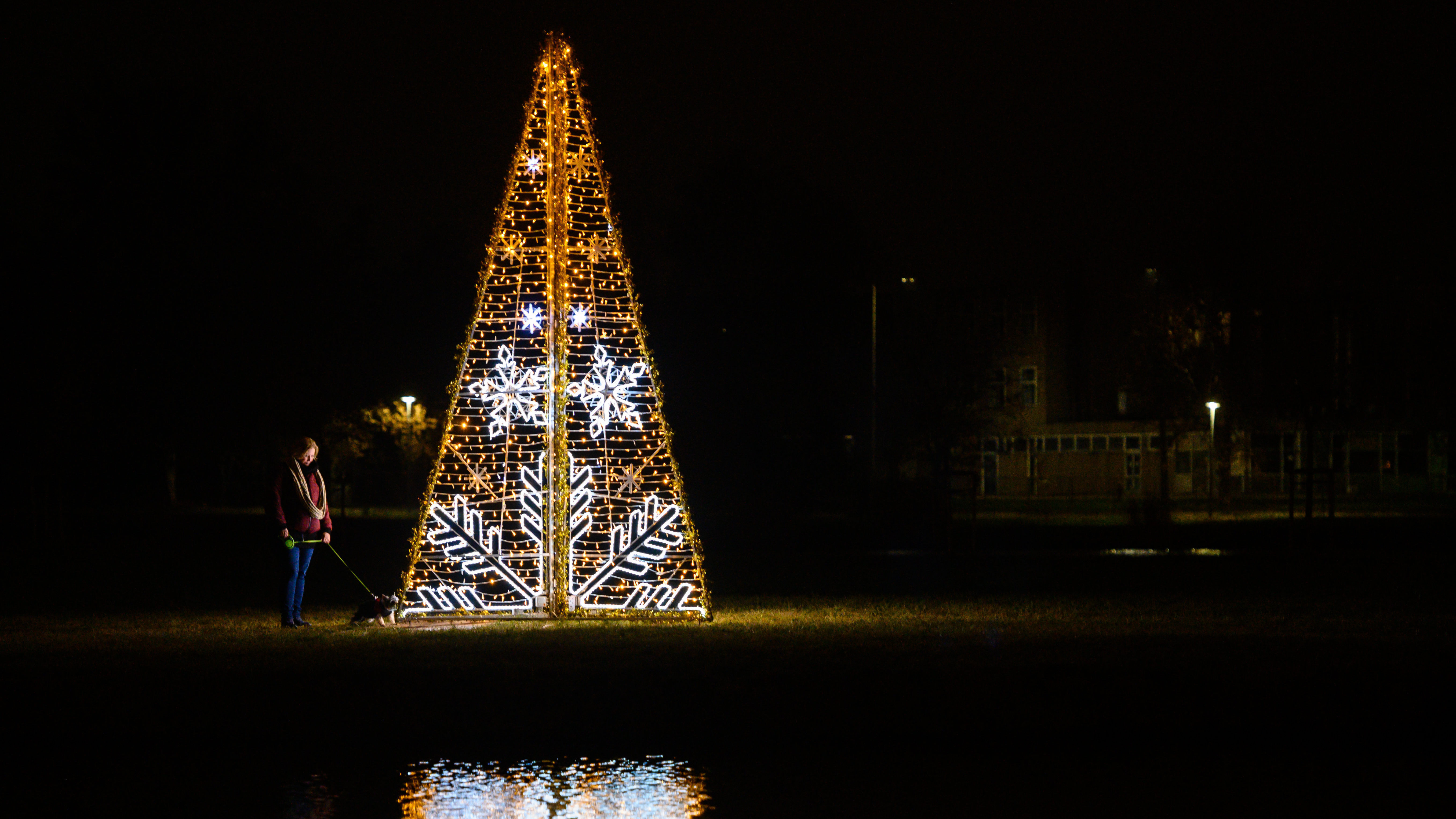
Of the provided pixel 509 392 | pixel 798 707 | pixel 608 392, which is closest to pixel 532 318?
pixel 509 392

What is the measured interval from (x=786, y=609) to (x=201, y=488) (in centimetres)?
5373

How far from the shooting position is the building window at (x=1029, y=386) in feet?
234

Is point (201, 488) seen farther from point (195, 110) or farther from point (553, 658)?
point (553, 658)

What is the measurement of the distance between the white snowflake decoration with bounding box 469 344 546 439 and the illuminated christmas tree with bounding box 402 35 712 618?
0.01 m

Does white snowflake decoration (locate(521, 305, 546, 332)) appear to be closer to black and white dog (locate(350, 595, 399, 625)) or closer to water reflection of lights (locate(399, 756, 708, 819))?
black and white dog (locate(350, 595, 399, 625))

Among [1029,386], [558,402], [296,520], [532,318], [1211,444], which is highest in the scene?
[1029,386]

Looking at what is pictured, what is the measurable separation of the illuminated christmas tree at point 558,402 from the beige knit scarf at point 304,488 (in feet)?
2.84

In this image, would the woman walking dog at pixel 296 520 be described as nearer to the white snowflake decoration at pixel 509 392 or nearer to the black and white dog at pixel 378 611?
the black and white dog at pixel 378 611

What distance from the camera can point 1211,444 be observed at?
2227 inches

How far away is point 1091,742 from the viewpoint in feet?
29.2

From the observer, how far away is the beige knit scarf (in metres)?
14.4

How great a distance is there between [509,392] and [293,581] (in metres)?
2.53

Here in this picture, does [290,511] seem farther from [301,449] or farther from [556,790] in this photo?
[556,790]

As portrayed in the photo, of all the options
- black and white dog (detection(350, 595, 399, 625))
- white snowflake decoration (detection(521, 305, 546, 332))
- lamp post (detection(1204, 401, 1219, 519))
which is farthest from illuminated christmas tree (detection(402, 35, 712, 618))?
lamp post (detection(1204, 401, 1219, 519))
